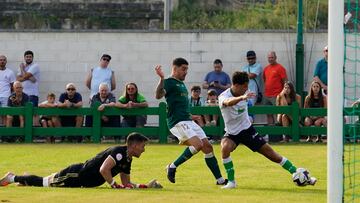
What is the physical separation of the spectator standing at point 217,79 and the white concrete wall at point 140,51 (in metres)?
0.73

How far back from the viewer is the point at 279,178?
18.0 meters

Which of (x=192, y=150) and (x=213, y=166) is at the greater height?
(x=192, y=150)

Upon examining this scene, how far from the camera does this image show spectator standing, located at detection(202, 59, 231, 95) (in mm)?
28202

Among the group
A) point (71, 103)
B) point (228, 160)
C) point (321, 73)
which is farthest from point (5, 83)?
point (228, 160)

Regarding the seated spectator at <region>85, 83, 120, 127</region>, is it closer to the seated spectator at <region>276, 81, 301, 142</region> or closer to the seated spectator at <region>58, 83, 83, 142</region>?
the seated spectator at <region>58, 83, 83, 142</region>

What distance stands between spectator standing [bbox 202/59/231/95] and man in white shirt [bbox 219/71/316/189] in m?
11.3

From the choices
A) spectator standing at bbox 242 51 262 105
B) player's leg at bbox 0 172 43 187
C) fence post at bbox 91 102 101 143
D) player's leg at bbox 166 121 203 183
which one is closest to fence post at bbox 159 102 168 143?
fence post at bbox 91 102 101 143

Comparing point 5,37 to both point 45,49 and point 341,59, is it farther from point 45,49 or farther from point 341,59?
point 341,59

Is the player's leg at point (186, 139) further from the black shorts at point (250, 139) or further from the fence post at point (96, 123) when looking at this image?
the fence post at point (96, 123)

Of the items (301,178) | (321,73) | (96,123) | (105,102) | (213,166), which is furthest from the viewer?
(105,102)

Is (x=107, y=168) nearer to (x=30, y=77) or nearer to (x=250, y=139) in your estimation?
(x=250, y=139)

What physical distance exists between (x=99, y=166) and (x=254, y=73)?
515 inches

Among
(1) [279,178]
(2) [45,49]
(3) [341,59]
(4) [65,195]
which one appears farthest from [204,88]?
(3) [341,59]

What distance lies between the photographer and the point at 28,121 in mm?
27344
